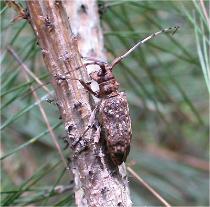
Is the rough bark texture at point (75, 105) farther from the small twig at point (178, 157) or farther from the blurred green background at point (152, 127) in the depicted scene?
the small twig at point (178, 157)

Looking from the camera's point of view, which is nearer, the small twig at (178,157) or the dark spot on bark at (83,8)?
the dark spot on bark at (83,8)

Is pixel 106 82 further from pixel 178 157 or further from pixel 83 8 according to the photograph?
pixel 178 157

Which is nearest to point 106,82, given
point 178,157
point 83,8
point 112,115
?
point 112,115

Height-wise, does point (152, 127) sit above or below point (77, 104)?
above

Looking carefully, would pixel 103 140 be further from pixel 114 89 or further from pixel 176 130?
pixel 176 130

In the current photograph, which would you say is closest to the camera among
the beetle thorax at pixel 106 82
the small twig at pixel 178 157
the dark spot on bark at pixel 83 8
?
the beetle thorax at pixel 106 82

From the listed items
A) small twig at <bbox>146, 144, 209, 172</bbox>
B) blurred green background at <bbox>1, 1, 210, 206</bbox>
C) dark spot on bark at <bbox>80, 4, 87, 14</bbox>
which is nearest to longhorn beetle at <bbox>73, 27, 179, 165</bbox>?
dark spot on bark at <bbox>80, 4, 87, 14</bbox>

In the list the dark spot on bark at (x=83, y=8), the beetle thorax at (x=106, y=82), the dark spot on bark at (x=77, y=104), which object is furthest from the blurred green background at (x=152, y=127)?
the dark spot on bark at (x=77, y=104)
